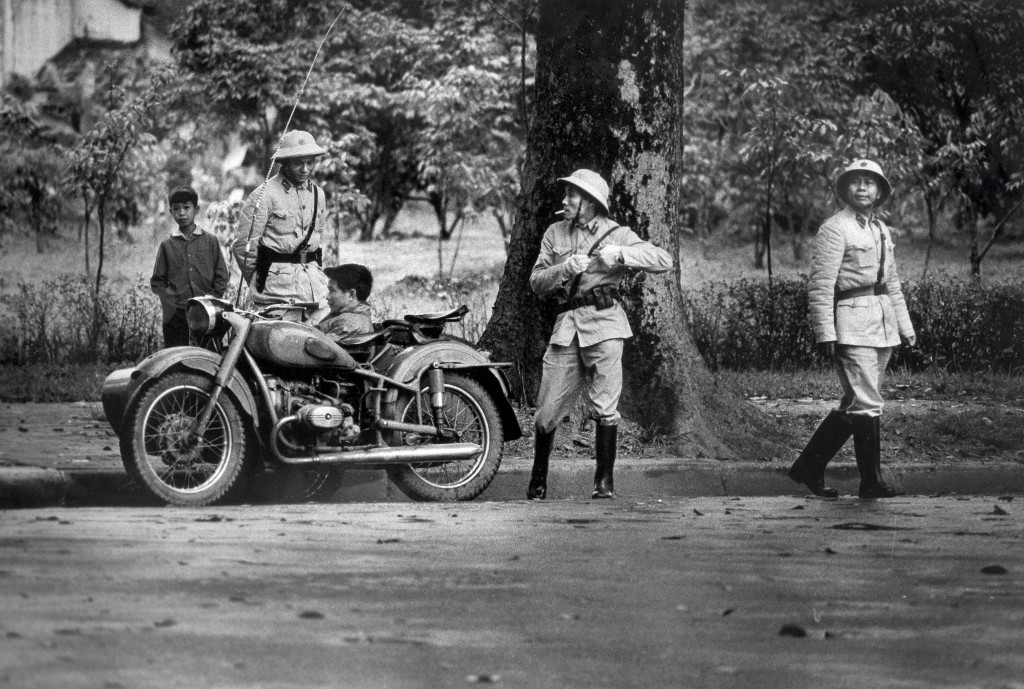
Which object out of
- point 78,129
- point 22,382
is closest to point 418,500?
point 22,382

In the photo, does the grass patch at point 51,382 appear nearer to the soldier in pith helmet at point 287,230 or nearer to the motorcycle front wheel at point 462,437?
the soldier in pith helmet at point 287,230

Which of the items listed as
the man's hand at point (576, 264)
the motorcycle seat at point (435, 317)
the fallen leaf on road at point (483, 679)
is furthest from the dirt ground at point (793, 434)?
the fallen leaf on road at point (483, 679)

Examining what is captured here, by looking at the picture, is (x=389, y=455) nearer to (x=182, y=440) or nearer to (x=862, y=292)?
(x=182, y=440)

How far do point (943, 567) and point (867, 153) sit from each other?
60.4 feet

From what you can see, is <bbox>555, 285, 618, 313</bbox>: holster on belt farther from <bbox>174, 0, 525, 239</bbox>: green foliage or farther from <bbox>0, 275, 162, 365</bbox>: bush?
<bbox>174, 0, 525, 239</bbox>: green foliage

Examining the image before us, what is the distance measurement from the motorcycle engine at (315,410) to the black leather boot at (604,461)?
1368mm

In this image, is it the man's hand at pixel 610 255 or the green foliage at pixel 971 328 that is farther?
the green foliage at pixel 971 328

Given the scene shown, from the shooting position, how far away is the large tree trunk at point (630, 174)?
1090 centimetres

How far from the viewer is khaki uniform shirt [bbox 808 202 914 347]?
30.7 ft

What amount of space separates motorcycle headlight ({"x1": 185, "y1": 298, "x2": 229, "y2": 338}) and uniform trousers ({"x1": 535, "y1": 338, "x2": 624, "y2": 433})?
73.2 inches

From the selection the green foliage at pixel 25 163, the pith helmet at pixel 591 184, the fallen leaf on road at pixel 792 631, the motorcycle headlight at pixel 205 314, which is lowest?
the fallen leaf on road at pixel 792 631

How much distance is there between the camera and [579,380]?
362 inches

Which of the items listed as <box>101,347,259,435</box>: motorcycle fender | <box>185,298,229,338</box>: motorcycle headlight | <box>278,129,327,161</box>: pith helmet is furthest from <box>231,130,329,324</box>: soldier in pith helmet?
<box>101,347,259,435</box>: motorcycle fender

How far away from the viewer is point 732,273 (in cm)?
3691
